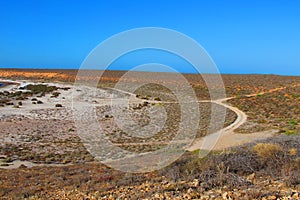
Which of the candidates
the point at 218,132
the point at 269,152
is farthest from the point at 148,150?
the point at 269,152

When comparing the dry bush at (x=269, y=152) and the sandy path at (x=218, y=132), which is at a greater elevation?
the dry bush at (x=269, y=152)

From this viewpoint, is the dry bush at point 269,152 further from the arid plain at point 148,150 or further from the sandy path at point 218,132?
the sandy path at point 218,132

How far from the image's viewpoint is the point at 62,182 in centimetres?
907

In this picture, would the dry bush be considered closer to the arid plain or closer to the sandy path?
the arid plain

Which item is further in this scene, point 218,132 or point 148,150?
point 218,132

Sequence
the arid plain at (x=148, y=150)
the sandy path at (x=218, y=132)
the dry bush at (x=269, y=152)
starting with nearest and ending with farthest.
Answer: the arid plain at (x=148, y=150)
the dry bush at (x=269, y=152)
the sandy path at (x=218, y=132)

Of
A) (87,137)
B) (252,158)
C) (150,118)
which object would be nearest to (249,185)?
(252,158)

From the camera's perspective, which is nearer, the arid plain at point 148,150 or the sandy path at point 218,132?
the arid plain at point 148,150

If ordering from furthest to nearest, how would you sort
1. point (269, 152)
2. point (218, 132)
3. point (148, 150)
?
1. point (218, 132)
2. point (148, 150)
3. point (269, 152)

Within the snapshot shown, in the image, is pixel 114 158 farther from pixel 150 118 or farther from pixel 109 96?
pixel 109 96

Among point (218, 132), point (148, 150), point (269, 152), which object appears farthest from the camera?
point (218, 132)

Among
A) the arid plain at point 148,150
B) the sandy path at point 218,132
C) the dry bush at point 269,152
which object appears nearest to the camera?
the arid plain at point 148,150

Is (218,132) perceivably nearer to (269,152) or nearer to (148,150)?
(148,150)

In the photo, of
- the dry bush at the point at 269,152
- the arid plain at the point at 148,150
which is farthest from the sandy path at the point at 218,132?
the dry bush at the point at 269,152
